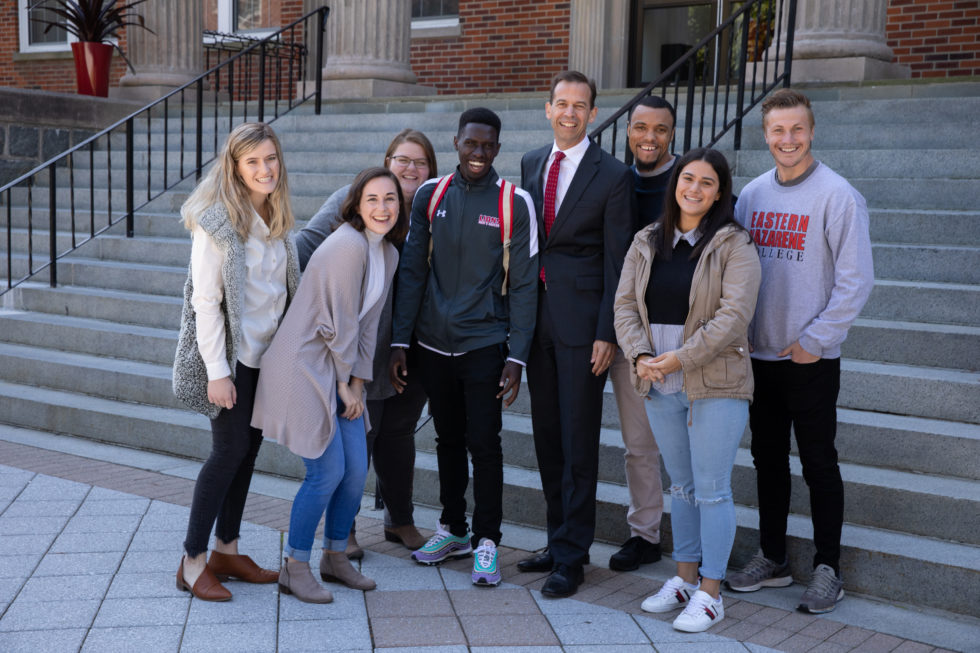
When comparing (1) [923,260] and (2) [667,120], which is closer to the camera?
(2) [667,120]

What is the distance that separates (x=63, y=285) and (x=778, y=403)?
6037 mm

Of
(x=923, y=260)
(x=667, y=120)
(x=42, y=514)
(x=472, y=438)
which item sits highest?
(x=667, y=120)

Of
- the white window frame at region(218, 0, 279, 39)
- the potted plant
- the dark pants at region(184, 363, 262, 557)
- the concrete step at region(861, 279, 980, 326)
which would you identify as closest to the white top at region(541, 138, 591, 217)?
the dark pants at region(184, 363, 262, 557)

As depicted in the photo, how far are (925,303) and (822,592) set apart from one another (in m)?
1.99

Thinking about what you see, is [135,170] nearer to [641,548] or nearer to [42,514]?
[42,514]

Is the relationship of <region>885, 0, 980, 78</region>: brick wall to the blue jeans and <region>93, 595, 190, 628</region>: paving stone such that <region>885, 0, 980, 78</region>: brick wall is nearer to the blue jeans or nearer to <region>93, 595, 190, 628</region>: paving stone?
the blue jeans

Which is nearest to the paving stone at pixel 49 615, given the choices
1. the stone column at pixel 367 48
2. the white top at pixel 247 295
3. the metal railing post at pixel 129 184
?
the white top at pixel 247 295

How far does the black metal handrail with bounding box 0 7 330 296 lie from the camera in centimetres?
794

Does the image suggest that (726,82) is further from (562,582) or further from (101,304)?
(101,304)

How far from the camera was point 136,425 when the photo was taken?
5898 mm

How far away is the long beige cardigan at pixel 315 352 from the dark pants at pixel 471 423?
411 mm

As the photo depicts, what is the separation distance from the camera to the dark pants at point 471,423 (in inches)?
151

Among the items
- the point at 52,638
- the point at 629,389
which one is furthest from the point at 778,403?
the point at 52,638

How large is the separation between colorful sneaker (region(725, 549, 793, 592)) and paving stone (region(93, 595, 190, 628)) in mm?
2047
